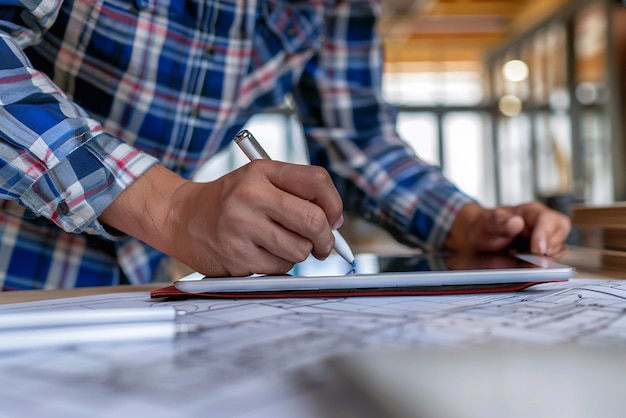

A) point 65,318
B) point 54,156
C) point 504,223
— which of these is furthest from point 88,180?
point 504,223

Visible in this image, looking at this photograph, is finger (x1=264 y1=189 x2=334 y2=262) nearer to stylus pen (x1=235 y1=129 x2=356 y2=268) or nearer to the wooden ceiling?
stylus pen (x1=235 y1=129 x2=356 y2=268)

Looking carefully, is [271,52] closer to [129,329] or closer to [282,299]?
[282,299]

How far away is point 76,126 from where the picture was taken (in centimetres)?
50

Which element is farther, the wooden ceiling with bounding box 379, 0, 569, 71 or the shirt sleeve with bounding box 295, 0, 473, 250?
the wooden ceiling with bounding box 379, 0, 569, 71

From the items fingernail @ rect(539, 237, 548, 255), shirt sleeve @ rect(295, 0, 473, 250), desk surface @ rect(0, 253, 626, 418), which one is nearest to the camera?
desk surface @ rect(0, 253, 626, 418)

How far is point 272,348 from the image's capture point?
26 cm

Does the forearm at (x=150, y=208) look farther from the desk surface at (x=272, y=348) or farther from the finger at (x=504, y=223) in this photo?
the finger at (x=504, y=223)

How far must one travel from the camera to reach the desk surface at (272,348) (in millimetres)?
191

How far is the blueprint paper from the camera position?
0.19 meters

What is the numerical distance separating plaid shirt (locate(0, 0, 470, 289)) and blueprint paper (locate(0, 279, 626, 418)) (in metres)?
0.14

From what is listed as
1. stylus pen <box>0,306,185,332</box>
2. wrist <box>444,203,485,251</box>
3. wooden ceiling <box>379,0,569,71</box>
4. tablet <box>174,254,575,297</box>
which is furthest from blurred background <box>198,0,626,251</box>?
stylus pen <box>0,306,185,332</box>

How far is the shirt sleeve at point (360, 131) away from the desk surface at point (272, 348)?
45cm

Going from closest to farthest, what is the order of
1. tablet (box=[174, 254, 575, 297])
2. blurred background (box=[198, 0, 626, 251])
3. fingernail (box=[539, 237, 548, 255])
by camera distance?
tablet (box=[174, 254, 575, 297]) → fingernail (box=[539, 237, 548, 255]) → blurred background (box=[198, 0, 626, 251])

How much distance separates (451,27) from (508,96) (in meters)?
1.19
